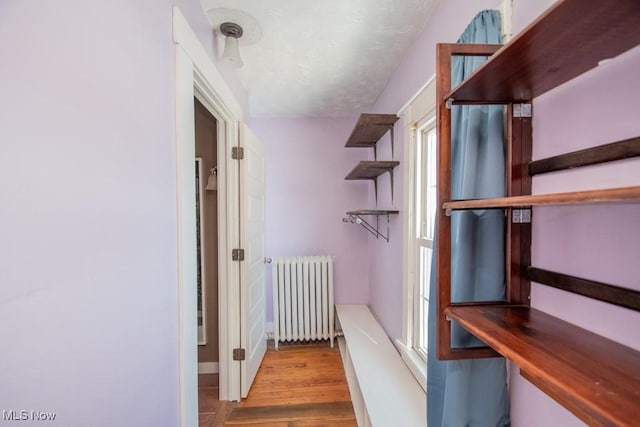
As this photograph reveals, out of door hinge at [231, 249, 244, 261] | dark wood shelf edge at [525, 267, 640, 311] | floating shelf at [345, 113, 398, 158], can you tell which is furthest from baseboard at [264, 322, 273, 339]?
dark wood shelf edge at [525, 267, 640, 311]

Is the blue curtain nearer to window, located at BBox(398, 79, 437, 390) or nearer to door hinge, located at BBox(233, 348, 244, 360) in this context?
window, located at BBox(398, 79, 437, 390)

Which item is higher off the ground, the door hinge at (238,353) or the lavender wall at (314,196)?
the lavender wall at (314,196)

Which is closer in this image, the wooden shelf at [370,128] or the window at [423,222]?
the window at [423,222]

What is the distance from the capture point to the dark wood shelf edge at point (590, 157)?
56 centimetres

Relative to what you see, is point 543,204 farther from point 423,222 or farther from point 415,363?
point 415,363

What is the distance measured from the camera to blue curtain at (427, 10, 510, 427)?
2.81ft

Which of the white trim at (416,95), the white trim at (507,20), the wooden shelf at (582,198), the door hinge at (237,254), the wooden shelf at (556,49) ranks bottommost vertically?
the door hinge at (237,254)

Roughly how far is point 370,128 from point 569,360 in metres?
1.87

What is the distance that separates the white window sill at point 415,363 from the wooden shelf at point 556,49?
1.43 m

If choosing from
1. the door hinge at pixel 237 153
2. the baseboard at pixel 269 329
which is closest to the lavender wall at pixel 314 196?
the baseboard at pixel 269 329

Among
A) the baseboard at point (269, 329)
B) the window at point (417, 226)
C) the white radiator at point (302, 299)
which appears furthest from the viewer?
the baseboard at point (269, 329)

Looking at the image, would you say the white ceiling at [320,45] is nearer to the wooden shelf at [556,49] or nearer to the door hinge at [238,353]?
the wooden shelf at [556,49]

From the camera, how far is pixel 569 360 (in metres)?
0.54

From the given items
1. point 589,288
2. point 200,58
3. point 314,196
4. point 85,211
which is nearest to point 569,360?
point 589,288
